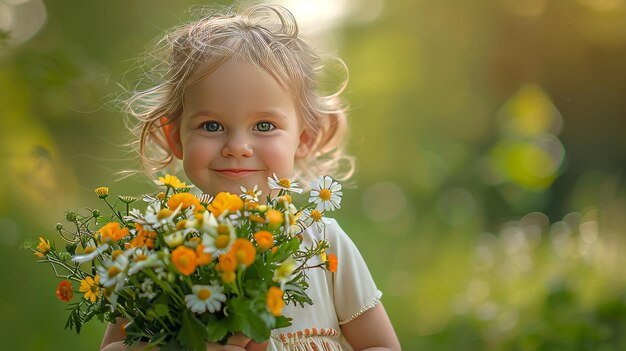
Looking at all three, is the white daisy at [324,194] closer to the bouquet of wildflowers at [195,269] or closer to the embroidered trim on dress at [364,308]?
the bouquet of wildflowers at [195,269]

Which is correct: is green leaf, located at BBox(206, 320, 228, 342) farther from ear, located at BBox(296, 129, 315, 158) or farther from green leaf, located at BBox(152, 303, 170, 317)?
ear, located at BBox(296, 129, 315, 158)

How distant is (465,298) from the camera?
3586 mm

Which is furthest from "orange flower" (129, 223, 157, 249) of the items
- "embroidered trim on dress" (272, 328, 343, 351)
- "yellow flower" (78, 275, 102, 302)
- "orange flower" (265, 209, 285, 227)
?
"embroidered trim on dress" (272, 328, 343, 351)

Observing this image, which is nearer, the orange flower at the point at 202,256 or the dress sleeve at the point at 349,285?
the orange flower at the point at 202,256

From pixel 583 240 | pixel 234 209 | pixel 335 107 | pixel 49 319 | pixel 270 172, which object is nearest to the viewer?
pixel 234 209

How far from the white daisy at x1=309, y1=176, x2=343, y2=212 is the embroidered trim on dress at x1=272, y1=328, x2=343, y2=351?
0.32 metres

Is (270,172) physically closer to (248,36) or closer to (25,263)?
(248,36)

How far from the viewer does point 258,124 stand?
1.73m

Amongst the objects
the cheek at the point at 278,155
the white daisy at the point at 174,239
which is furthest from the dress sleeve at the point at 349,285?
the white daisy at the point at 174,239

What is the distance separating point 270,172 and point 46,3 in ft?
7.11

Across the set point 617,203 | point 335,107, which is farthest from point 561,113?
point 335,107

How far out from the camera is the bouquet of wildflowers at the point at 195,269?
1.34 meters

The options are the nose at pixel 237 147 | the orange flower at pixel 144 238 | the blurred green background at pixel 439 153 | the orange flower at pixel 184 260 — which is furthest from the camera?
the blurred green background at pixel 439 153

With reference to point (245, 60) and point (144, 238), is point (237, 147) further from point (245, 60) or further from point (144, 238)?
point (144, 238)
